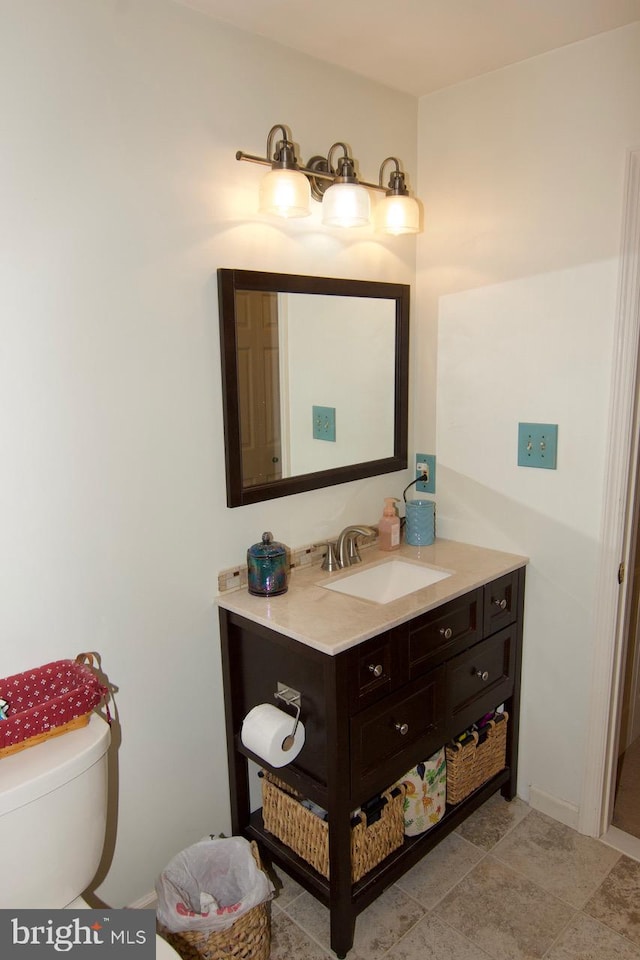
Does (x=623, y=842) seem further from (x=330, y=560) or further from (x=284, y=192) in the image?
(x=284, y=192)

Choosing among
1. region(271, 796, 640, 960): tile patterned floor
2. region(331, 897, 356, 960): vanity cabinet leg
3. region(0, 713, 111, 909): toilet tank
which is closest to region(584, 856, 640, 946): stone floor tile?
region(271, 796, 640, 960): tile patterned floor

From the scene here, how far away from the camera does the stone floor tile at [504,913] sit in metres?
1.75

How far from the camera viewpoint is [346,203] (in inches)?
74.0

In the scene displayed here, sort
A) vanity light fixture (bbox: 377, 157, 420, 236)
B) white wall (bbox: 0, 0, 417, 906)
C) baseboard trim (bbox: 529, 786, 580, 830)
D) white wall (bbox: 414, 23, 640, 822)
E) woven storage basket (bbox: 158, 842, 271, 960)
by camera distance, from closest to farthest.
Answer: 1. white wall (bbox: 0, 0, 417, 906)
2. woven storage basket (bbox: 158, 842, 271, 960)
3. white wall (bbox: 414, 23, 640, 822)
4. vanity light fixture (bbox: 377, 157, 420, 236)
5. baseboard trim (bbox: 529, 786, 580, 830)

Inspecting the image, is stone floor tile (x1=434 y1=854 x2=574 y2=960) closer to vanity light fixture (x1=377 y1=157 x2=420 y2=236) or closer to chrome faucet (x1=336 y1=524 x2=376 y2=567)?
chrome faucet (x1=336 y1=524 x2=376 y2=567)

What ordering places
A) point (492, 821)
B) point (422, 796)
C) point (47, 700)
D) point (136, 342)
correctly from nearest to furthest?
point (47, 700) < point (136, 342) < point (422, 796) < point (492, 821)

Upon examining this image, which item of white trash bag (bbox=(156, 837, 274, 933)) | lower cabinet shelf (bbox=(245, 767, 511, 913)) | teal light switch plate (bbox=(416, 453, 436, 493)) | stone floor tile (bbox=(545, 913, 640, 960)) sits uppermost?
teal light switch plate (bbox=(416, 453, 436, 493))

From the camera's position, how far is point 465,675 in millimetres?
2018

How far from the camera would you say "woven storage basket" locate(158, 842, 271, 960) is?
158cm

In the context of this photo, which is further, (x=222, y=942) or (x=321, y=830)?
(x=321, y=830)

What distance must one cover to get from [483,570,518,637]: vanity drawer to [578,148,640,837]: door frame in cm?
25

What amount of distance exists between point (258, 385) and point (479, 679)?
112 centimetres

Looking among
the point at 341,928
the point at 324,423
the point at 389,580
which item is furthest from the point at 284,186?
the point at 341,928

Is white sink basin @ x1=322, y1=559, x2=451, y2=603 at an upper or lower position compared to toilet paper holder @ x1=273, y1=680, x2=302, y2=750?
upper
